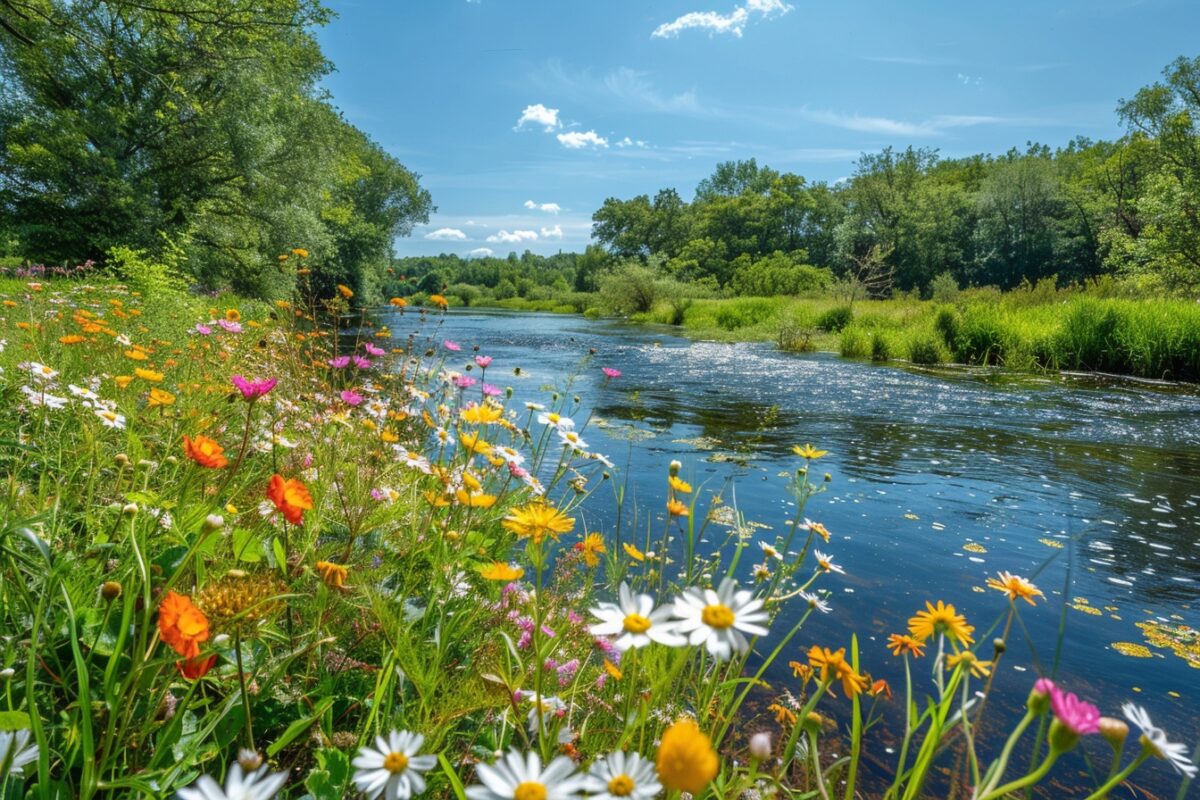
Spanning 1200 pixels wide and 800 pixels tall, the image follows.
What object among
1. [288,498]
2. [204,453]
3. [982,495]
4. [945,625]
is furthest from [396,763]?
[982,495]

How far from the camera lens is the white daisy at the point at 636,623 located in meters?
0.59

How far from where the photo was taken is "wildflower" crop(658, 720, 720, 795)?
15.3 inches

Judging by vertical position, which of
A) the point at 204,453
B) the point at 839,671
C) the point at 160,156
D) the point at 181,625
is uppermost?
the point at 160,156

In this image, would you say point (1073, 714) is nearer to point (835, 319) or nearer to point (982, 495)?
point (982, 495)

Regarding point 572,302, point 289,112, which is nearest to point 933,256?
point 572,302

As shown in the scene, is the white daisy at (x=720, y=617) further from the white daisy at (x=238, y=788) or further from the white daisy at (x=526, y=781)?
the white daisy at (x=238, y=788)

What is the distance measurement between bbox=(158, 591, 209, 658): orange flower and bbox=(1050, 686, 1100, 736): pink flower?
0.78m

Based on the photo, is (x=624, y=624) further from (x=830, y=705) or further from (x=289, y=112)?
(x=289, y=112)

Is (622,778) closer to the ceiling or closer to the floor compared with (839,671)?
→ closer to the ceiling

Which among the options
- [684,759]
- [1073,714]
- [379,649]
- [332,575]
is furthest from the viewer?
[379,649]

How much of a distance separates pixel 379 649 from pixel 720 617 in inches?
38.0

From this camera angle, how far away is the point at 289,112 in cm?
1486

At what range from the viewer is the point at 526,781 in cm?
47

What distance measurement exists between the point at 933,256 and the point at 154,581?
41354 millimetres
